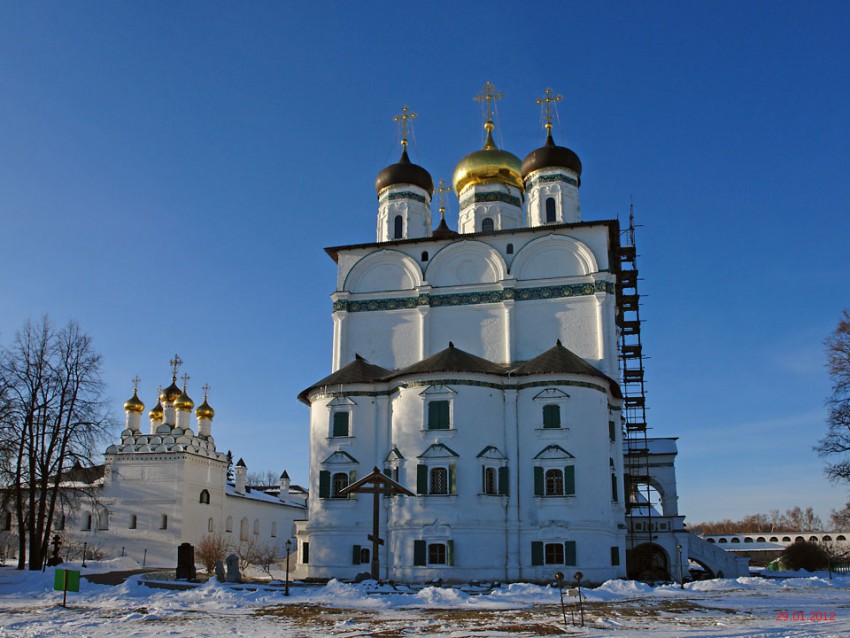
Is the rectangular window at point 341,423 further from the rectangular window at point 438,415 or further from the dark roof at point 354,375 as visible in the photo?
the rectangular window at point 438,415

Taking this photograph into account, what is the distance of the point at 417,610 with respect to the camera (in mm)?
18250

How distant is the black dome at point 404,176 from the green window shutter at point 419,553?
16.2 meters

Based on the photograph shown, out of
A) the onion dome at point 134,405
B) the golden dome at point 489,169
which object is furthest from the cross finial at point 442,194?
the onion dome at point 134,405

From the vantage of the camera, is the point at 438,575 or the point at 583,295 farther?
the point at 583,295

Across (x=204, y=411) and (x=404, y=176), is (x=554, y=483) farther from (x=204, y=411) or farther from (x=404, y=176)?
(x=204, y=411)

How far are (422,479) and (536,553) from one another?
4.29m

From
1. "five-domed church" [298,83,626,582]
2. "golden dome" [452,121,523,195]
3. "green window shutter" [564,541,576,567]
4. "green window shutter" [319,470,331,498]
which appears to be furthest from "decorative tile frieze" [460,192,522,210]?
"green window shutter" [564,541,576,567]

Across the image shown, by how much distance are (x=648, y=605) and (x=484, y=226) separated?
68.5 ft

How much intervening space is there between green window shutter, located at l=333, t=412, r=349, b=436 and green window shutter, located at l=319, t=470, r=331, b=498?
1.41 meters

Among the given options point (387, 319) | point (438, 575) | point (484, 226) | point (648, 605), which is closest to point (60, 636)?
point (648, 605)

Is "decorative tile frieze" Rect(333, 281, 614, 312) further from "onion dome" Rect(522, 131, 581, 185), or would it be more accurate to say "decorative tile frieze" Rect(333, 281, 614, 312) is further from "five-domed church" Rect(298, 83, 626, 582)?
"onion dome" Rect(522, 131, 581, 185)

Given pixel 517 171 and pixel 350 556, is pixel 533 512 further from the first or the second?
pixel 517 171

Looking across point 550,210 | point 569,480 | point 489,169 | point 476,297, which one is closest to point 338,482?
point 569,480

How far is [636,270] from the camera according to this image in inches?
1502
